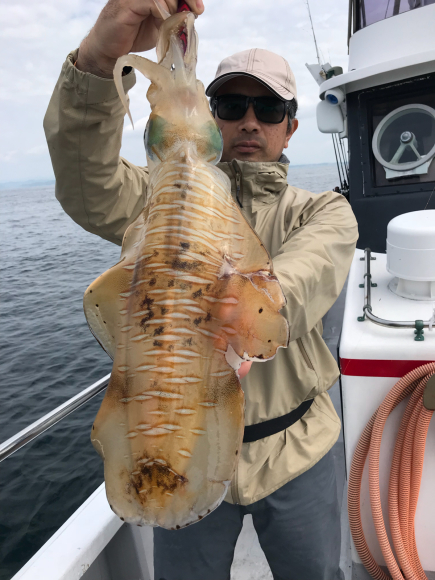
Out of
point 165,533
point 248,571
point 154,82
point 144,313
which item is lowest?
point 248,571

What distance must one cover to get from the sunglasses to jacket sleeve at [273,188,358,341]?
0.48m

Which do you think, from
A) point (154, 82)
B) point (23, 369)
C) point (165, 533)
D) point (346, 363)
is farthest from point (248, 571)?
point (23, 369)

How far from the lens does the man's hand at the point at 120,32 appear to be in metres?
1.23

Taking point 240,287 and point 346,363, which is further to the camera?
point 346,363

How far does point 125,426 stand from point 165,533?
1554mm

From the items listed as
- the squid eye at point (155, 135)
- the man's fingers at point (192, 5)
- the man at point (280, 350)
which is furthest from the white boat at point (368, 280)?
the man's fingers at point (192, 5)

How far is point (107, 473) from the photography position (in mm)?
1013

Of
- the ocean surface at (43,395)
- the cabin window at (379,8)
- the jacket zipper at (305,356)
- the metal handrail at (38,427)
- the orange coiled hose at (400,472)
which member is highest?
the cabin window at (379,8)

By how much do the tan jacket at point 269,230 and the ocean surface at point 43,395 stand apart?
199 inches

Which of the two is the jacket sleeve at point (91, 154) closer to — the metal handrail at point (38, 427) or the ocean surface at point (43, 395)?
the metal handrail at point (38, 427)

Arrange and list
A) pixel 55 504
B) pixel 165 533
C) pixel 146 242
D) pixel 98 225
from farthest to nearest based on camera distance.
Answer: pixel 55 504
pixel 165 533
pixel 98 225
pixel 146 242

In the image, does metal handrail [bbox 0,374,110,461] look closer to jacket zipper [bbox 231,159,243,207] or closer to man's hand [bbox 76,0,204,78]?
jacket zipper [bbox 231,159,243,207]

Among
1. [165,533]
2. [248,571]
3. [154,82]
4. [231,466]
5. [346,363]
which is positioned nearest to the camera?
[231,466]

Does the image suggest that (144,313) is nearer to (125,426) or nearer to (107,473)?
(125,426)
